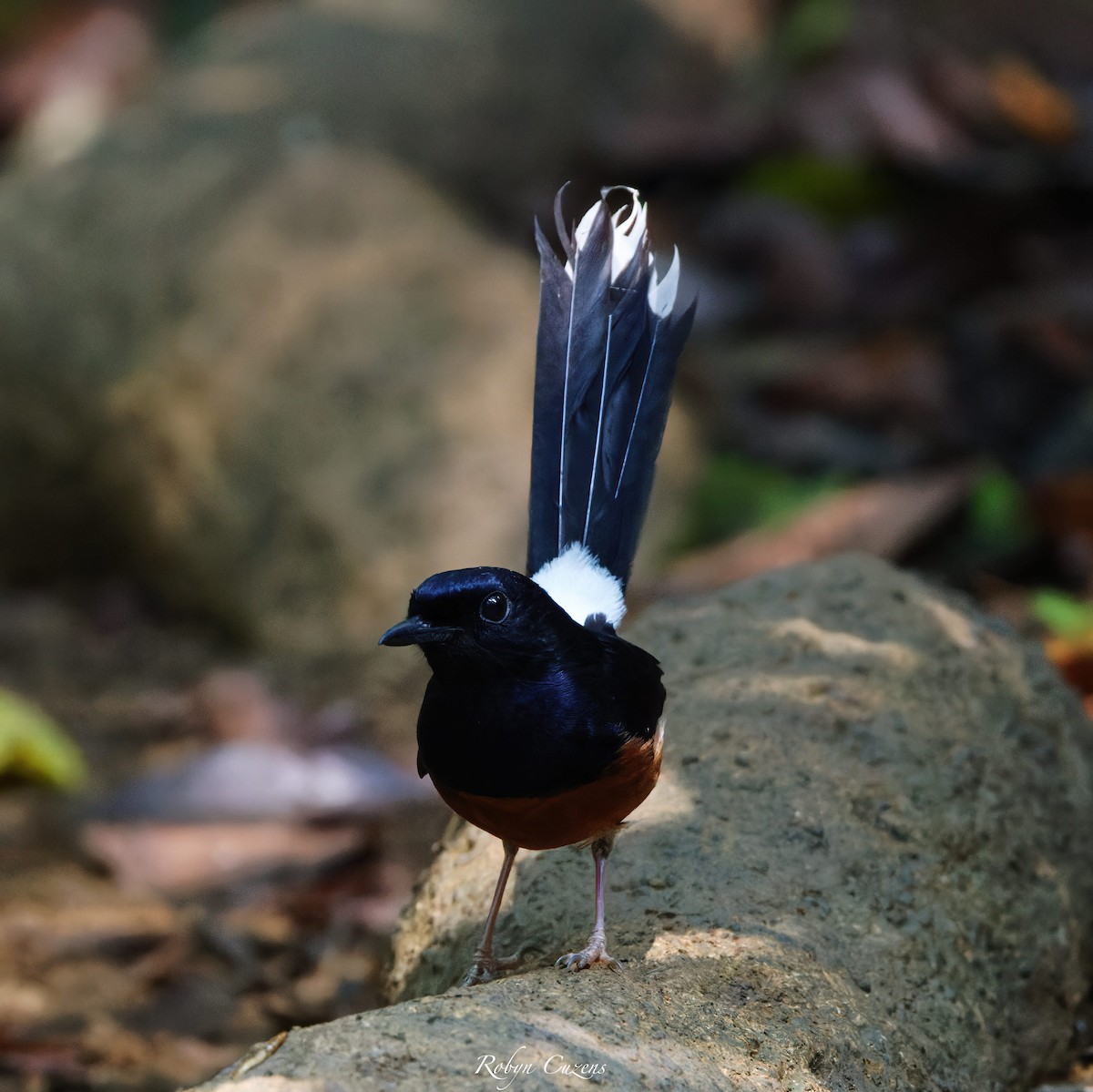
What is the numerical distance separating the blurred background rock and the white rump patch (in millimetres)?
1529

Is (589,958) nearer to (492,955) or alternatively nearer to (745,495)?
(492,955)

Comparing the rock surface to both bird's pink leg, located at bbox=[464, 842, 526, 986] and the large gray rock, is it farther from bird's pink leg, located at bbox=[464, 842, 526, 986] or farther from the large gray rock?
the large gray rock

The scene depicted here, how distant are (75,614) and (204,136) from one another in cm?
260

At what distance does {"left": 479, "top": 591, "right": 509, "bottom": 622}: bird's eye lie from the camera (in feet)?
8.66

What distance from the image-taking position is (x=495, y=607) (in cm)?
265

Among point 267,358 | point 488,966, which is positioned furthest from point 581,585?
point 267,358

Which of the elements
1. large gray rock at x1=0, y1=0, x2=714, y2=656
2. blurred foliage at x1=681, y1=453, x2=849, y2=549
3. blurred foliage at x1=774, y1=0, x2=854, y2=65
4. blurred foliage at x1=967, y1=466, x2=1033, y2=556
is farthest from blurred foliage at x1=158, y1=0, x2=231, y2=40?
blurred foliage at x1=967, y1=466, x2=1033, y2=556

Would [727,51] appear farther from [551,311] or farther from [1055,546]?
[551,311]

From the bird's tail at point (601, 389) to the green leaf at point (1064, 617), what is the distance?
2.04m

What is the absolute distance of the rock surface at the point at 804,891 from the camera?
2225mm

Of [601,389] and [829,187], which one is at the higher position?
[601,389]

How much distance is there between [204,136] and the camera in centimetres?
750

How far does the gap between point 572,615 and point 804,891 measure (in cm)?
77

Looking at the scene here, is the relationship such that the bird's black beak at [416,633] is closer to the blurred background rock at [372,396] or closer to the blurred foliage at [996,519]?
the blurred background rock at [372,396]
